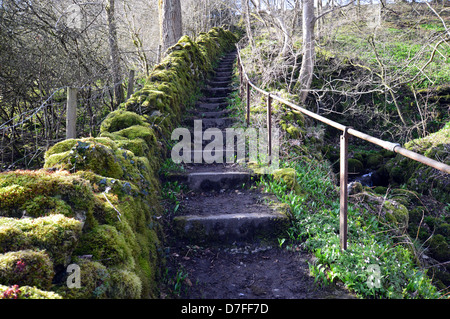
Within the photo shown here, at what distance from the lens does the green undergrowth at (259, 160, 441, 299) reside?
2.67 metres

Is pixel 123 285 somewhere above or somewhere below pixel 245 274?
above

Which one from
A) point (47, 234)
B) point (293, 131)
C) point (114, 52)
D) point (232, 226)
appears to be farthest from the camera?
point (114, 52)

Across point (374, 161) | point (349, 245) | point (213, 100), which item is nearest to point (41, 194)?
point (349, 245)

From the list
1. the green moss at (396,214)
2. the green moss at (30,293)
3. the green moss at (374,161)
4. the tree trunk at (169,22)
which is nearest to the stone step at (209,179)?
the green moss at (396,214)

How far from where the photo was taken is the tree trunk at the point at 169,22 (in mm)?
10297

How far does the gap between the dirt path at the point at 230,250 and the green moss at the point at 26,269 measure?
1235mm

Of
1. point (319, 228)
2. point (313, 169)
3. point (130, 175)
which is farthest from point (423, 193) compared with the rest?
point (130, 175)

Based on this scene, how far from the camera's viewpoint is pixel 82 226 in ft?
6.56

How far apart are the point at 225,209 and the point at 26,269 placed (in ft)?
9.10

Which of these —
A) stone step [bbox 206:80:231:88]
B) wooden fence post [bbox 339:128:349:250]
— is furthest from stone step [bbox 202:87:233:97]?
wooden fence post [bbox 339:128:349:250]

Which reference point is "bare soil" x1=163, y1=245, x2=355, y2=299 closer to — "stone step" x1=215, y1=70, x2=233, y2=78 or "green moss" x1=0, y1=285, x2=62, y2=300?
"green moss" x1=0, y1=285, x2=62, y2=300

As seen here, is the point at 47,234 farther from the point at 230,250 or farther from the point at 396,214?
the point at 396,214

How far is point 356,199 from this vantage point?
14.6 ft

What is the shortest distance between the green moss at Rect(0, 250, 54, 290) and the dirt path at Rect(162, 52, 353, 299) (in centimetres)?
123
